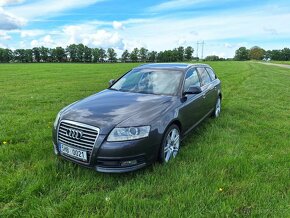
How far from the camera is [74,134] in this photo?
11.7 feet

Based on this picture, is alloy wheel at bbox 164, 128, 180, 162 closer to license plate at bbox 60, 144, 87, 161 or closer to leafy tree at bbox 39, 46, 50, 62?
license plate at bbox 60, 144, 87, 161

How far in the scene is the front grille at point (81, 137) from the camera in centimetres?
344

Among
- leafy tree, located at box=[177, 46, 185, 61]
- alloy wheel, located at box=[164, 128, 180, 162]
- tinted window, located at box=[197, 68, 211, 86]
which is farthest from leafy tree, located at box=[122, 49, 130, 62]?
alloy wheel, located at box=[164, 128, 180, 162]

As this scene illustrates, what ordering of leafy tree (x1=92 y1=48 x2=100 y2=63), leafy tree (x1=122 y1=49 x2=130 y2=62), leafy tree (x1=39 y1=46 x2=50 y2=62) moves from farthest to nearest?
leafy tree (x1=122 y1=49 x2=130 y2=62), leafy tree (x1=92 y1=48 x2=100 y2=63), leafy tree (x1=39 y1=46 x2=50 y2=62)

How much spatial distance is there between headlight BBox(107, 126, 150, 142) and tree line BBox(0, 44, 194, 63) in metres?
102

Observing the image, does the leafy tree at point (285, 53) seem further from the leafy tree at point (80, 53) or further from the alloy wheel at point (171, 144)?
the alloy wheel at point (171, 144)

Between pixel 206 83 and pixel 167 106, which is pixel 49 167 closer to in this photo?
pixel 167 106

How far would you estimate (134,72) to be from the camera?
5613mm

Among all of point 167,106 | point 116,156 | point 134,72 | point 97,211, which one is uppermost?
point 134,72

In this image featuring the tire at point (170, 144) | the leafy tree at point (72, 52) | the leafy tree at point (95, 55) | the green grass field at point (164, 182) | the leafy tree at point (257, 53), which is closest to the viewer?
the green grass field at point (164, 182)

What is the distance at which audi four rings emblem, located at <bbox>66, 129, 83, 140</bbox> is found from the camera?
3.52 m

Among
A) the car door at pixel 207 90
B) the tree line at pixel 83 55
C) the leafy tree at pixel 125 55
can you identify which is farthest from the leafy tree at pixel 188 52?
the car door at pixel 207 90

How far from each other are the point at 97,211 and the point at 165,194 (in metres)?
0.84

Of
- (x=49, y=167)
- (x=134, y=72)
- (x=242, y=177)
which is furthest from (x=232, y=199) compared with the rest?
(x=134, y=72)
